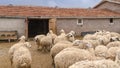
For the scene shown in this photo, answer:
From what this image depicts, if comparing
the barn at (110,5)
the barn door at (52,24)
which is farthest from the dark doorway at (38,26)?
the barn at (110,5)

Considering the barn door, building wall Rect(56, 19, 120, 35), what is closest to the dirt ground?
the barn door

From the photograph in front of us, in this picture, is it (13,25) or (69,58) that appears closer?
(69,58)

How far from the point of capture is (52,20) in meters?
24.9

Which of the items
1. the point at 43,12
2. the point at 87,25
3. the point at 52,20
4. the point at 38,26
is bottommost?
the point at 38,26

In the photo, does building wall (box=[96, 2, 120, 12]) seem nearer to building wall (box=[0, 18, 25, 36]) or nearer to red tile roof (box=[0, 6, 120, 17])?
red tile roof (box=[0, 6, 120, 17])

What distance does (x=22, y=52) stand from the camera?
10.1 metres

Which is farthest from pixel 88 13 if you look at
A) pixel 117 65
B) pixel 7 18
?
pixel 117 65

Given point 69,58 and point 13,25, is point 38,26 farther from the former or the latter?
point 69,58

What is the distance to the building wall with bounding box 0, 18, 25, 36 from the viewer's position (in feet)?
76.1

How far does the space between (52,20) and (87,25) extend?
4201 millimetres

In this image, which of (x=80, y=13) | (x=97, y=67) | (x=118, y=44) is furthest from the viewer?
(x=80, y=13)

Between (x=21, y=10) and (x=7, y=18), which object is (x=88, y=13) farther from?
(x=7, y=18)

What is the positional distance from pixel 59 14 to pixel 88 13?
3.87 meters

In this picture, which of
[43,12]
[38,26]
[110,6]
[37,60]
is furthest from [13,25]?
[110,6]
